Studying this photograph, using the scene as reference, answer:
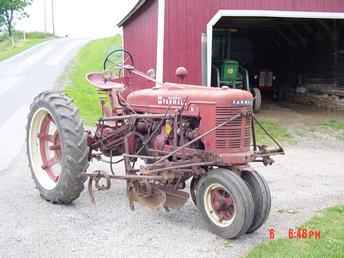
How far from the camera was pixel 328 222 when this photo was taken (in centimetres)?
489

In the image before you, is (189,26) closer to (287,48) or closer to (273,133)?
(273,133)

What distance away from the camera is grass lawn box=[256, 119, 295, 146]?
10.3 meters

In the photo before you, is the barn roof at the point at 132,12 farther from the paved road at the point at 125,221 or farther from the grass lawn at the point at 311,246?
the grass lawn at the point at 311,246

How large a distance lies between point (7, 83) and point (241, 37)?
8327mm

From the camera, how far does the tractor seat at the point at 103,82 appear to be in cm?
584

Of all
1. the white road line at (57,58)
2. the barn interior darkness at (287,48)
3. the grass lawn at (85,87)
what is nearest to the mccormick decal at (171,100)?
the grass lawn at (85,87)

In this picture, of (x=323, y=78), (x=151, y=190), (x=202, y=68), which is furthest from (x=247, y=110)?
(x=323, y=78)

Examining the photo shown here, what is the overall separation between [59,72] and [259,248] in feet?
62.1

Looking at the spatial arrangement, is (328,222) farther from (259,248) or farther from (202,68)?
(202,68)

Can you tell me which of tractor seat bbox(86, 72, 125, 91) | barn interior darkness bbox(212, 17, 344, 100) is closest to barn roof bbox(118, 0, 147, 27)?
barn interior darkness bbox(212, 17, 344, 100)

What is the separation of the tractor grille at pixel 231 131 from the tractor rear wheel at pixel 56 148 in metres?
1.35

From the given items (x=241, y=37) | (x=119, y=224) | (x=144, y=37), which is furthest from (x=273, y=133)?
(x=241, y=37)

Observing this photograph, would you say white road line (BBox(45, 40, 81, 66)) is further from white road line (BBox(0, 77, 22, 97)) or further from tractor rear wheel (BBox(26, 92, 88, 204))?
tractor rear wheel (BBox(26, 92, 88, 204))

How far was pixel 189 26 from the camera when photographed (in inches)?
442
